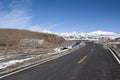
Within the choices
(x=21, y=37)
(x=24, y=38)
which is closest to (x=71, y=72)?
(x=24, y=38)

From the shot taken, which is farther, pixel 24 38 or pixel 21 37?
pixel 21 37

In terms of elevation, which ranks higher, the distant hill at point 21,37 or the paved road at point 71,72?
the distant hill at point 21,37

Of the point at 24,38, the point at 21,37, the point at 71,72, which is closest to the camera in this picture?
the point at 71,72

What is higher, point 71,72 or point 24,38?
point 24,38

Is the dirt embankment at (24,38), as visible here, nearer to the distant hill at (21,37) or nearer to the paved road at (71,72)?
the distant hill at (21,37)

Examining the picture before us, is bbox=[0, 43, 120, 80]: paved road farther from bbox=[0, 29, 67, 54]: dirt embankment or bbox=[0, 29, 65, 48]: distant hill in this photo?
bbox=[0, 29, 65, 48]: distant hill

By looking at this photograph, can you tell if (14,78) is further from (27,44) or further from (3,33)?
(3,33)

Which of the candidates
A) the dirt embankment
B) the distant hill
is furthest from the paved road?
the distant hill

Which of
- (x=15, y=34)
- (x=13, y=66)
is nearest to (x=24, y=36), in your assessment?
(x=15, y=34)

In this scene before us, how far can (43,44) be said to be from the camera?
66.7m

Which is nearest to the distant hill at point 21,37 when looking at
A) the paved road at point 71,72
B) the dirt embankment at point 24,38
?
the dirt embankment at point 24,38

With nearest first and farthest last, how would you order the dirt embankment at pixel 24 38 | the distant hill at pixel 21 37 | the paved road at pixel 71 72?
the paved road at pixel 71 72
the dirt embankment at pixel 24 38
the distant hill at pixel 21 37

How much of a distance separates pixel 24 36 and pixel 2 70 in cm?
6887

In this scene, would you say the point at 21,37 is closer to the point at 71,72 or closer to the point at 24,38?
the point at 24,38
